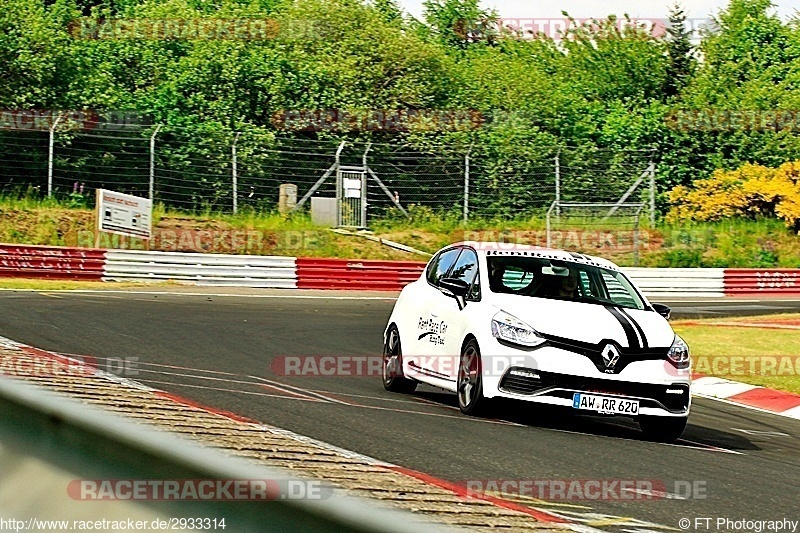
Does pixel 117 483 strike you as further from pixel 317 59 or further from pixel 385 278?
pixel 317 59

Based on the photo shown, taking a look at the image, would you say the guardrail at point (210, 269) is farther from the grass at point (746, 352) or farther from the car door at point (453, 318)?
the car door at point (453, 318)

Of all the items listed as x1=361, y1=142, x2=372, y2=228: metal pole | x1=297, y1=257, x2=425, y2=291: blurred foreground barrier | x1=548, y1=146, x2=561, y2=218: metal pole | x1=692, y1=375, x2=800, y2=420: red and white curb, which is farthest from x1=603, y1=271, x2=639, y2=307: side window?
x1=548, y1=146, x2=561, y2=218: metal pole

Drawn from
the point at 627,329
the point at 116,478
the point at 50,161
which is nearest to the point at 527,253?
the point at 627,329

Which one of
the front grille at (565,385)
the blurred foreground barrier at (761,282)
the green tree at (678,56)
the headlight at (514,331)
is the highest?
the green tree at (678,56)

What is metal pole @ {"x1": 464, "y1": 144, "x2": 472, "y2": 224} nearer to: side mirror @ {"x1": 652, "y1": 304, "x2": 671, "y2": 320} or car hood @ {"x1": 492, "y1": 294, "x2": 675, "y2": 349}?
side mirror @ {"x1": 652, "y1": 304, "x2": 671, "y2": 320}

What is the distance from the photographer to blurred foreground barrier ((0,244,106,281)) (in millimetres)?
27438

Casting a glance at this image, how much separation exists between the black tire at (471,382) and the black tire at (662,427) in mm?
1284

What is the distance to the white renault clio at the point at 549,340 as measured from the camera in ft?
31.6

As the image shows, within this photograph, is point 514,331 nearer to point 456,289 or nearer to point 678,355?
point 456,289

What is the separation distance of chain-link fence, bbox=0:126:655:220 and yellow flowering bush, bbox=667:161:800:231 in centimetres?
654

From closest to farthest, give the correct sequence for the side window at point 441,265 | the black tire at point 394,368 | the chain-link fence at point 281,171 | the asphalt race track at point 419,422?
the asphalt race track at point 419,422 → the side window at point 441,265 → the black tire at point 394,368 → the chain-link fence at point 281,171

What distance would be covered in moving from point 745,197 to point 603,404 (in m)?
38.6

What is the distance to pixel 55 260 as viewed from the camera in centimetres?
2773

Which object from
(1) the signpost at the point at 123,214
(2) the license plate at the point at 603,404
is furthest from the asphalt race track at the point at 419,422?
(1) the signpost at the point at 123,214
